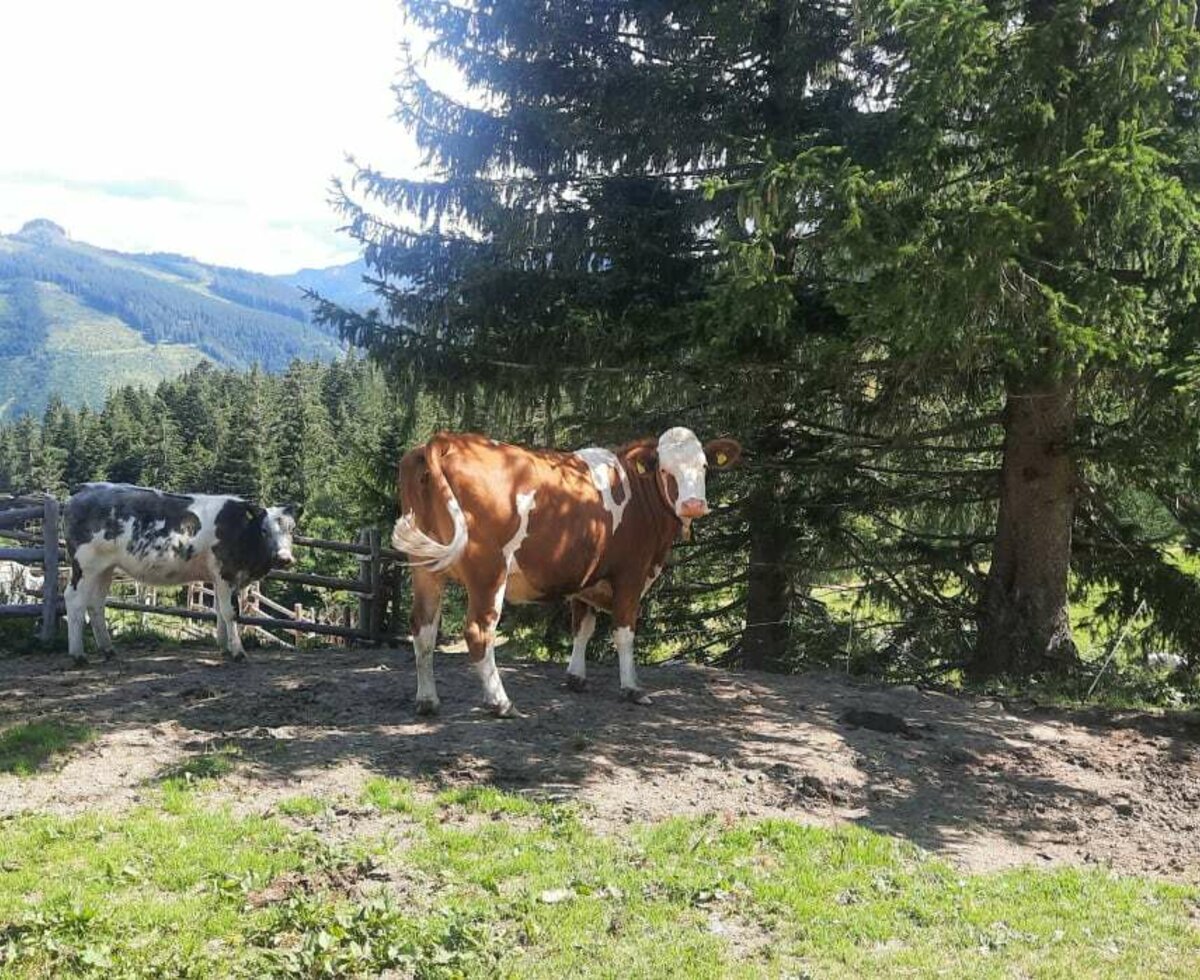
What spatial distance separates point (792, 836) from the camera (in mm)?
6078

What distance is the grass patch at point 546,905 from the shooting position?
4.49 m

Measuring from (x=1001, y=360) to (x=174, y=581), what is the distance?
846 cm

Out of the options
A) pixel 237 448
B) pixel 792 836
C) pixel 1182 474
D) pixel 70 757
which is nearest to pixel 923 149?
pixel 1182 474

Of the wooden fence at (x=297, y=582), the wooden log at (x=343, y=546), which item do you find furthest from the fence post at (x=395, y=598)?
the wooden log at (x=343, y=546)

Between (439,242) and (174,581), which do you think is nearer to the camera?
(174,581)

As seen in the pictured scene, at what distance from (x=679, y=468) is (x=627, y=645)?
1.62 meters

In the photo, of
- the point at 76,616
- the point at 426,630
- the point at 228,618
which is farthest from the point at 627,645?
the point at 76,616

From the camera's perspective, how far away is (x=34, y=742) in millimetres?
7211

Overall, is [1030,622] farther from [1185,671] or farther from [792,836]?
[792,836]

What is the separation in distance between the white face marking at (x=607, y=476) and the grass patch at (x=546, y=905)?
3.28 meters

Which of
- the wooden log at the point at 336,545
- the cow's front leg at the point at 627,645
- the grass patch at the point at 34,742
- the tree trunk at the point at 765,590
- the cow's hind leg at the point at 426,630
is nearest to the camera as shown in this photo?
the grass patch at the point at 34,742

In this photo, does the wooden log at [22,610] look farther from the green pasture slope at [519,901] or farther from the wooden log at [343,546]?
the green pasture slope at [519,901]

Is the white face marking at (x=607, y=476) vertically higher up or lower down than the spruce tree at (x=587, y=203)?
lower down

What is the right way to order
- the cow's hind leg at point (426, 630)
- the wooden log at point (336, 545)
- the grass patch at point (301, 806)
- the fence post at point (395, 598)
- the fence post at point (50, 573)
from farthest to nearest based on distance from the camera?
the fence post at point (395, 598) < the wooden log at point (336, 545) < the fence post at point (50, 573) < the cow's hind leg at point (426, 630) < the grass patch at point (301, 806)
